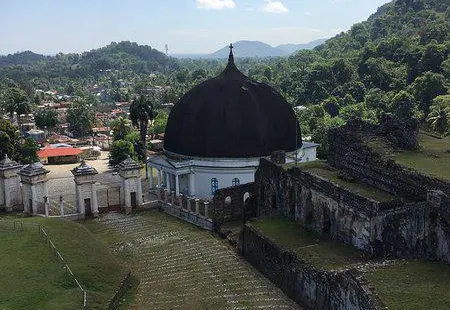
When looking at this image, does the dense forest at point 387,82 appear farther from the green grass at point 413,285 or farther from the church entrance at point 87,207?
the green grass at point 413,285

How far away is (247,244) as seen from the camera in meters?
26.7

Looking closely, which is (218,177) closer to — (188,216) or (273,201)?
(188,216)

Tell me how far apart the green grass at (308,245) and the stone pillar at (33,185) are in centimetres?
1598

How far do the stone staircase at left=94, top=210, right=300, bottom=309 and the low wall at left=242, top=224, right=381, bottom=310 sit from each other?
507 millimetres

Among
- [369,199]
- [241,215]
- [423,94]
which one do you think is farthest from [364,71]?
[369,199]

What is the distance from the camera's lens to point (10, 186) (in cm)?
3653

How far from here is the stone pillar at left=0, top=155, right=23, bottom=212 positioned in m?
36.2

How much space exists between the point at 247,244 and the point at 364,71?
85.3 m

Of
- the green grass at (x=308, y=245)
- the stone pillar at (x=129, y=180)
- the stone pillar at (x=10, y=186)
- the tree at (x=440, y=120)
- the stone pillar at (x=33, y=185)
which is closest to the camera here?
the green grass at (x=308, y=245)

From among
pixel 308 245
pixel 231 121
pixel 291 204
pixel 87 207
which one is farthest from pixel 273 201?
pixel 87 207

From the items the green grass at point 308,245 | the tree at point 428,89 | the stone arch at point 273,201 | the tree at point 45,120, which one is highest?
the tree at point 428,89

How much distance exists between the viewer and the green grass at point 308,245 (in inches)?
834

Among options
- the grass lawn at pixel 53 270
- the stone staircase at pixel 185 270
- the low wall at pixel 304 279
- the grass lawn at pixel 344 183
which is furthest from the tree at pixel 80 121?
the low wall at pixel 304 279

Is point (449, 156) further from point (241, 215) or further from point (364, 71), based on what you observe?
point (364, 71)
